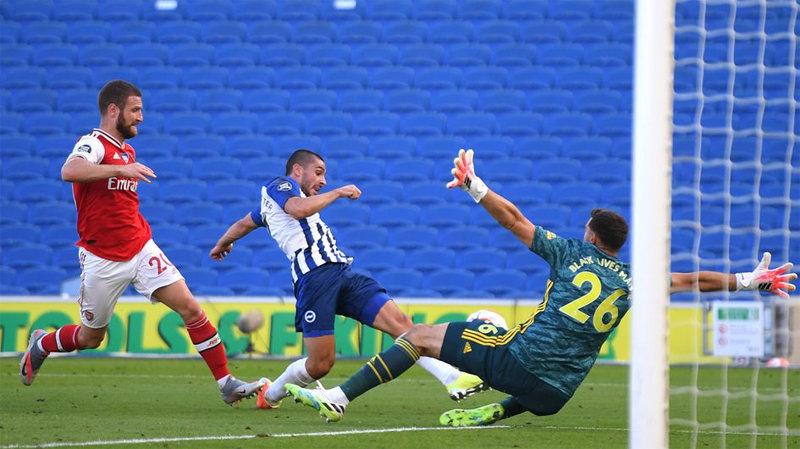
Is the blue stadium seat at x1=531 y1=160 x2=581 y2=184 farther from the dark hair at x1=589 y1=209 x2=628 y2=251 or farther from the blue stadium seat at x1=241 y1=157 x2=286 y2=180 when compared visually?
the dark hair at x1=589 y1=209 x2=628 y2=251

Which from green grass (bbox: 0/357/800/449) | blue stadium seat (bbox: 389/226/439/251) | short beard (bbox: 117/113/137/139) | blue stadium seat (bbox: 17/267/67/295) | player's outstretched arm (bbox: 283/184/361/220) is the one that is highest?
short beard (bbox: 117/113/137/139)

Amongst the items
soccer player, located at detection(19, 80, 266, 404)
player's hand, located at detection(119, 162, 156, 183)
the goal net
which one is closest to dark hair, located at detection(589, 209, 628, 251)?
soccer player, located at detection(19, 80, 266, 404)

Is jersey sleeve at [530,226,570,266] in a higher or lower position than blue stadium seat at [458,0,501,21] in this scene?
lower

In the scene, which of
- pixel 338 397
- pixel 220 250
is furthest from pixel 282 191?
pixel 338 397

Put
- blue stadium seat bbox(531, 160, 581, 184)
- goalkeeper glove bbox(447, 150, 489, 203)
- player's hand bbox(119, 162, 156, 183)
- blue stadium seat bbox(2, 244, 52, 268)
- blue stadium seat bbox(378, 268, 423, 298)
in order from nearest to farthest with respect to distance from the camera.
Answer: goalkeeper glove bbox(447, 150, 489, 203) → player's hand bbox(119, 162, 156, 183) → blue stadium seat bbox(378, 268, 423, 298) → blue stadium seat bbox(2, 244, 52, 268) → blue stadium seat bbox(531, 160, 581, 184)

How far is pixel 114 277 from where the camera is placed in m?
6.59

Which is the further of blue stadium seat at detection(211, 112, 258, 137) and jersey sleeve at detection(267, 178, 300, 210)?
blue stadium seat at detection(211, 112, 258, 137)

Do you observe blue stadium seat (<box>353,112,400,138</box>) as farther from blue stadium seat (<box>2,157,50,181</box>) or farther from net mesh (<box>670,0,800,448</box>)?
blue stadium seat (<box>2,157,50,181</box>)

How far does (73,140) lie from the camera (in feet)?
50.7

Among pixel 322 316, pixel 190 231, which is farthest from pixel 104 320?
pixel 190 231

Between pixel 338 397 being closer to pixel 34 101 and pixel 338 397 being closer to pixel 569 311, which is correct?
pixel 569 311

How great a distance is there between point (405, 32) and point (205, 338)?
32.6 feet

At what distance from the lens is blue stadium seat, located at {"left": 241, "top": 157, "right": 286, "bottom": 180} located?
1498 centimetres

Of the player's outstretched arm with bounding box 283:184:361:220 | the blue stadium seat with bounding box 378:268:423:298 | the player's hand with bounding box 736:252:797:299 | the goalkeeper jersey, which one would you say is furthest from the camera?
the blue stadium seat with bounding box 378:268:423:298
